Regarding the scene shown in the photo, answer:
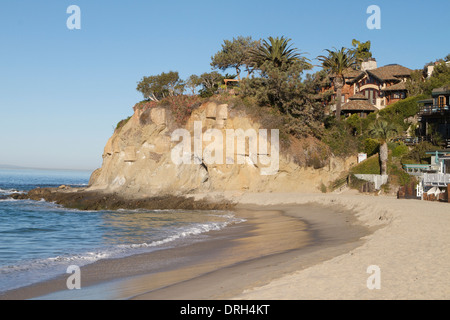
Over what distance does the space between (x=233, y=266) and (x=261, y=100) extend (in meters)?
31.0

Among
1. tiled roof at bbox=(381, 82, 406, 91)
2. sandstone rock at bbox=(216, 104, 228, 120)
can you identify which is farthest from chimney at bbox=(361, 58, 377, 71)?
sandstone rock at bbox=(216, 104, 228, 120)

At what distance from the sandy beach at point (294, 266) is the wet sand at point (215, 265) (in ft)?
0.09

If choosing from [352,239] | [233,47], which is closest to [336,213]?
[352,239]

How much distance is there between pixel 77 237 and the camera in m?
20.5

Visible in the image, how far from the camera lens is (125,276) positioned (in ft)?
39.7

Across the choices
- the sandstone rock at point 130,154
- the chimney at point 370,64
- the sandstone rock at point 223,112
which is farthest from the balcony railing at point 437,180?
the chimney at point 370,64

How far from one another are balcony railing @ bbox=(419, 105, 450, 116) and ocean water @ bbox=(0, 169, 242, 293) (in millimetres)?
27284

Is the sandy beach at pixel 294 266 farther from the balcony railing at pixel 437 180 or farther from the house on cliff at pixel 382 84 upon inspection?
the house on cliff at pixel 382 84

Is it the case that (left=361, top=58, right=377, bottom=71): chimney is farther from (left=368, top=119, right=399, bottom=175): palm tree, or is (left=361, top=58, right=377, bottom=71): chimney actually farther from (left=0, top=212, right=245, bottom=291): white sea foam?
(left=0, top=212, right=245, bottom=291): white sea foam

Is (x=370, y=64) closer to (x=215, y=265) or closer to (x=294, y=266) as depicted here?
(x=215, y=265)

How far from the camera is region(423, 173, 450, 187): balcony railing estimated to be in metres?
28.7

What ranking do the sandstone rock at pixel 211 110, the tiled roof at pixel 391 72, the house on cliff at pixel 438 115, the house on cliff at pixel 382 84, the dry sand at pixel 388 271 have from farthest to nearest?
the tiled roof at pixel 391 72 → the house on cliff at pixel 382 84 → the house on cliff at pixel 438 115 → the sandstone rock at pixel 211 110 → the dry sand at pixel 388 271

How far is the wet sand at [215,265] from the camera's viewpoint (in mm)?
9984
